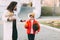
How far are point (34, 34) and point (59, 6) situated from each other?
1.42 ft

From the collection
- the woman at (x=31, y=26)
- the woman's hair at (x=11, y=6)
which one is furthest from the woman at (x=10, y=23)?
the woman at (x=31, y=26)

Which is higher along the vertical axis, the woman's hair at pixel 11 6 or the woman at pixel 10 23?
the woman's hair at pixel 11 6

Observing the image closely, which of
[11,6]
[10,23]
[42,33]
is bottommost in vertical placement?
[42,33]

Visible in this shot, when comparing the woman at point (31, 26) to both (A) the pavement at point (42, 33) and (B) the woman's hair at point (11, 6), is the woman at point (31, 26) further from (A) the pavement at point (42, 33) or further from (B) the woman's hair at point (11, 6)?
(B) the woman's hair at point (11, 6)

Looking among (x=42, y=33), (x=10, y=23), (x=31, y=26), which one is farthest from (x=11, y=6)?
→ (x=42, y=33)

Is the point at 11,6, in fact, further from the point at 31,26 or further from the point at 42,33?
the point at 42,33

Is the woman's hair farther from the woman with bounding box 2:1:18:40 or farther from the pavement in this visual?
the pavement

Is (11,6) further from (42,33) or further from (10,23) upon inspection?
(42,33)

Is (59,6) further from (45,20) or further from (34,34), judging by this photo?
(34,34)

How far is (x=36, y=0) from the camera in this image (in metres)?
3.09

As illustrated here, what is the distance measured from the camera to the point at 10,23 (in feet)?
9.91

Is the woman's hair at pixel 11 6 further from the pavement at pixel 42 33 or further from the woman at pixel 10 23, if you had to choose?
the pavement at pixel 42 33

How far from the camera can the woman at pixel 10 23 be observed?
118 inches

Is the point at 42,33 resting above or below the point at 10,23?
below
